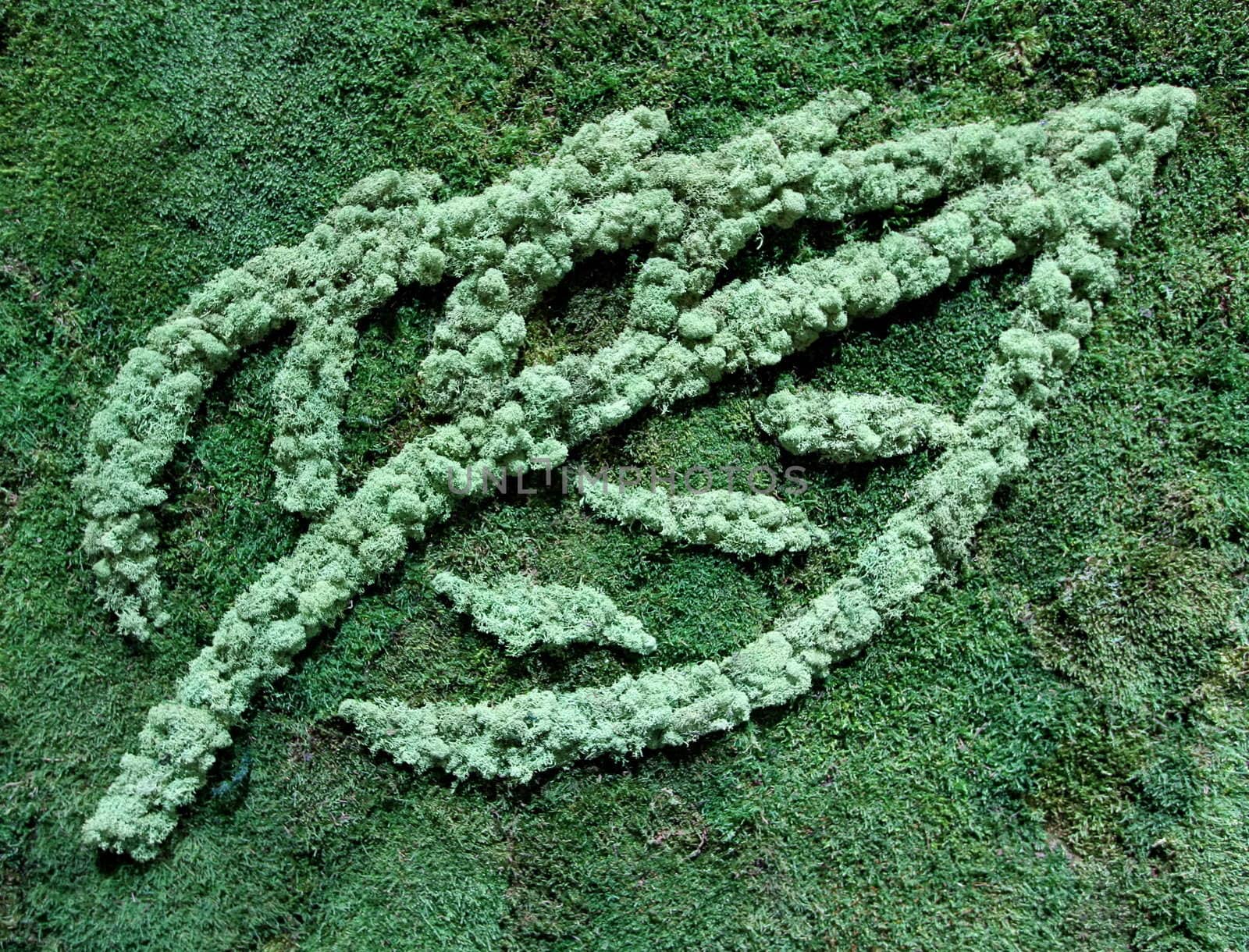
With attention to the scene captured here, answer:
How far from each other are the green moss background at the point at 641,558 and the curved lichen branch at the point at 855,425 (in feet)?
0.29

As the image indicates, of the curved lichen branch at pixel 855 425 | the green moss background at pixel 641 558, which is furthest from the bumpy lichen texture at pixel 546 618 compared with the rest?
the curved lichen branch at pixel 855 425

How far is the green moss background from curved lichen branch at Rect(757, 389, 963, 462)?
3.4 inches

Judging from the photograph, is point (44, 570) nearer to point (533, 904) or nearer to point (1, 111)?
point (1, 111)

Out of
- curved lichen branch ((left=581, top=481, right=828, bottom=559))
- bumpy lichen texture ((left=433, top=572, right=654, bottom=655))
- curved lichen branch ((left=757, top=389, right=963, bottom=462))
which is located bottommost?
bumpy lichen texture ((left=433, top=572, right=654, bottom=655))

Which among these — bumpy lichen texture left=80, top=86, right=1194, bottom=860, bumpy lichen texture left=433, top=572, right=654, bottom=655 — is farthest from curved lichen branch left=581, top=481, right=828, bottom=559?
bumpy lichen texture left=433, top=572, right=654, bottom=655

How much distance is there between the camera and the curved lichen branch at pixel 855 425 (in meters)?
3.19

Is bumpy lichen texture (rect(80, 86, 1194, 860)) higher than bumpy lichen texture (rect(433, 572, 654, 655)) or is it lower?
higher

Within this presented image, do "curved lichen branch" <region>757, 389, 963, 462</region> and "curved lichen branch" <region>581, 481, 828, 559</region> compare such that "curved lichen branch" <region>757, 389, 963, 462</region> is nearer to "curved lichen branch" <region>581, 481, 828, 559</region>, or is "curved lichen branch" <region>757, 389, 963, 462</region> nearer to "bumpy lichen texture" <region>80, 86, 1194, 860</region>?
"bumpy lichen texture" <region>80, 86, 1194, 860</region>

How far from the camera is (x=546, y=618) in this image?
319 cm

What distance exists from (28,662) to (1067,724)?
13.0 feet

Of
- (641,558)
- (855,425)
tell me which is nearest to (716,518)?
(641,558)

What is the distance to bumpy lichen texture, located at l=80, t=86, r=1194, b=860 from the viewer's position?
10.3 feet

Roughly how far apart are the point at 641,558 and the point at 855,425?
968 mm

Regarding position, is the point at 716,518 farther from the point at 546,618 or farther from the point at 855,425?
the point at 546,618
